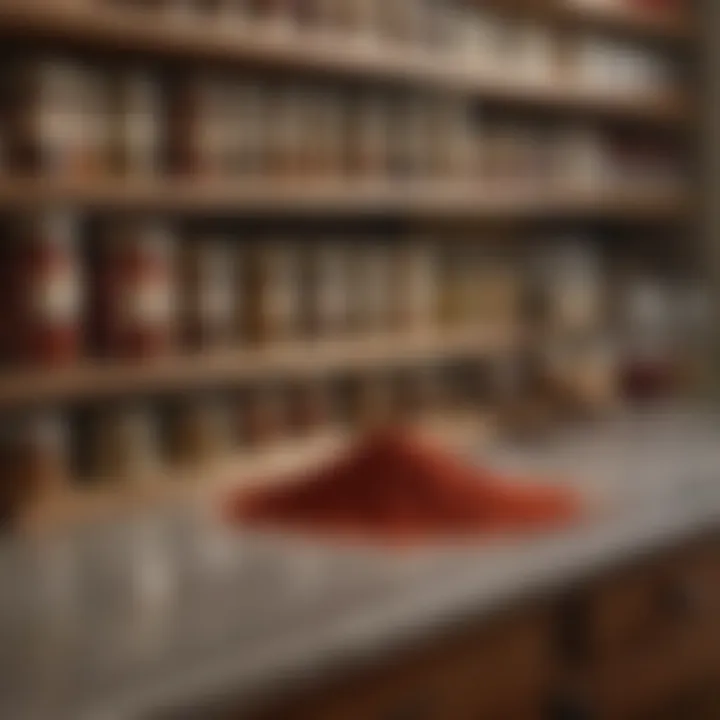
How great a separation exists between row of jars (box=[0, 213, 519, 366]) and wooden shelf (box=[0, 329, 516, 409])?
2 centimetres

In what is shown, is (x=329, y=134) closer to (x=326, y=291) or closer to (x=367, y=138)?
(x=367, y=138)

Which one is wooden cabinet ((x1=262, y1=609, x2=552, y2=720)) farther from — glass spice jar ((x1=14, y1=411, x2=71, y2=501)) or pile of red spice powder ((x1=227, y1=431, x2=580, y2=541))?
glass spice jar ((x1=14, y1=411, x2=71, y2=501))

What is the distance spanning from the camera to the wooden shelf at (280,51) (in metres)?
1.88

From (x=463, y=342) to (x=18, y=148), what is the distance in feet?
3.04

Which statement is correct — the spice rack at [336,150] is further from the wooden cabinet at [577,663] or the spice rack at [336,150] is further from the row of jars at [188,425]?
the wooden cabinet at [577,663]

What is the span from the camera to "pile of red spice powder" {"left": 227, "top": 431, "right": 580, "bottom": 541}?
1804mm

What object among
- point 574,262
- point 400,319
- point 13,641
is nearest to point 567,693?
point 13,641

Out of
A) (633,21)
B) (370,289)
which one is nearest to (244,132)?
(370,289)

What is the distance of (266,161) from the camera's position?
2.20 meters

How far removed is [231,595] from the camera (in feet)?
4.93

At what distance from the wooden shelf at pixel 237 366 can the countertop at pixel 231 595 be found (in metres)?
0.17

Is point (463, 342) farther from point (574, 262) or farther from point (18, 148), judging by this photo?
point (18, 148)

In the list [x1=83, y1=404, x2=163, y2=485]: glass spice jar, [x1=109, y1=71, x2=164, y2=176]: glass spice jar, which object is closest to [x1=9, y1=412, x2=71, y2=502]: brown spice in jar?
[x1=83, y1=404, x2=163, y2=485]: glass spice jar

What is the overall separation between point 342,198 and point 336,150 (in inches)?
3.0
